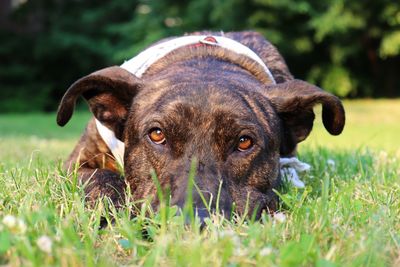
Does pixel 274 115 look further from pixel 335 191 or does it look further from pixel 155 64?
pixel 155 64

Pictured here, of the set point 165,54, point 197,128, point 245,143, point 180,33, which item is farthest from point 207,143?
point 180,33

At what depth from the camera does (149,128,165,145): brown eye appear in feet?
11.8

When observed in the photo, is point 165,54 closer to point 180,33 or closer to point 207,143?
point 207,143

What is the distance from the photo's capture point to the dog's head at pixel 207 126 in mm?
3336

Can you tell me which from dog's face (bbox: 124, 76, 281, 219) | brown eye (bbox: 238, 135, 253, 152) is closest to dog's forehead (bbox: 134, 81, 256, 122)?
dog's face (bbox: 124, 76, 281, 219)

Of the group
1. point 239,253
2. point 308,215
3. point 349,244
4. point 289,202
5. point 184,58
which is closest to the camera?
point 239,253

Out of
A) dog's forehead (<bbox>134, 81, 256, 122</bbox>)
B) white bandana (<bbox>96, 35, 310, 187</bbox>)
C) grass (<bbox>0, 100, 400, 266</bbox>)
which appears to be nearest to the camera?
grass (<bbox>0, 100, 400, 266</bbox>)

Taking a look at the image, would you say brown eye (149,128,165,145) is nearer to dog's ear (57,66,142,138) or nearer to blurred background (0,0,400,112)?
dog's ear (57,66,142,138)

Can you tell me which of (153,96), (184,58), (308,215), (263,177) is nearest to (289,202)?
(308,215)

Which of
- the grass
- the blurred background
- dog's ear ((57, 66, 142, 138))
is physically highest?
dog's ear ((57, 66, 142, 138))

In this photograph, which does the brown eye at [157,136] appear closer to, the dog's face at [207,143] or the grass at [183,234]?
the dog's face at [207,143]

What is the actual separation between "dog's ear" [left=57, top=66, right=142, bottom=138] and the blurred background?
18981 mm

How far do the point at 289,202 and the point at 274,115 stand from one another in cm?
112

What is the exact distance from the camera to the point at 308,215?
2633 millimetres
